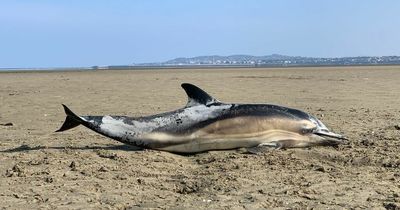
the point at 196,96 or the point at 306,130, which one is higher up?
the point at 196,96

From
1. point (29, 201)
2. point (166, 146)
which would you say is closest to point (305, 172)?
point (166, 146)

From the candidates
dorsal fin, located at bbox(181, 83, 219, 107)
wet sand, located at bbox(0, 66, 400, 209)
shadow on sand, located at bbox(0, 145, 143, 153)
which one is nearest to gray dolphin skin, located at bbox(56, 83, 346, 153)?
dorsal fin, located at bbox(181, 83, 219, 107)

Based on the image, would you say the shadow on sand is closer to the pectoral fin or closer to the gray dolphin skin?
the gray dolphin skin

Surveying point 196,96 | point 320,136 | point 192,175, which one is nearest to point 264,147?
point 320,136

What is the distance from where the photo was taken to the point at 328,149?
8.29 m

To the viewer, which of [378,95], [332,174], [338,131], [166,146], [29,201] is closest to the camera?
[29,201]

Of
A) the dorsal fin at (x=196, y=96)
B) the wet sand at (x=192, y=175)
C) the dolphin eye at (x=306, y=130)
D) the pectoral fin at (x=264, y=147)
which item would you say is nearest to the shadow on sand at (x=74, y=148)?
the wet sand at (x=192, y=175)

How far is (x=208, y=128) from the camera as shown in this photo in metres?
8.00

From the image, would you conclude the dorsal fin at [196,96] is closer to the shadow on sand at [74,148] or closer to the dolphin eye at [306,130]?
the shadow on sand at [74,148]

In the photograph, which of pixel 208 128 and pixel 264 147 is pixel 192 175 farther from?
pixel 264 147

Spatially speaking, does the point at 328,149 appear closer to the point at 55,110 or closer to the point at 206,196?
the point at 206,196

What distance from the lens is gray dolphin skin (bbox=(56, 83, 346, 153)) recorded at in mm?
7941

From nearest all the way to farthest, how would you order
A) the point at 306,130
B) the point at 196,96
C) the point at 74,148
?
the point at 196,96, the point at 306,130, the point at 74,148

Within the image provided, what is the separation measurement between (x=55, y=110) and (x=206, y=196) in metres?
10.3
